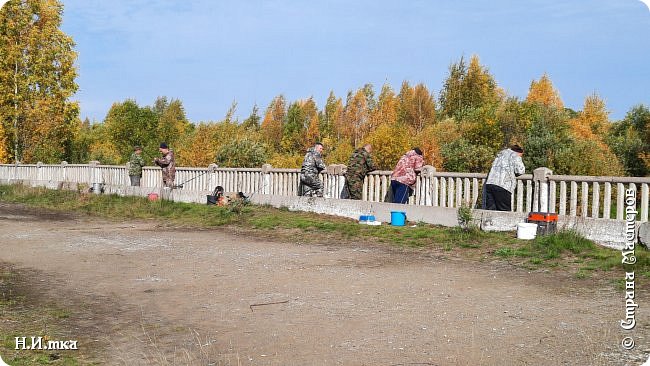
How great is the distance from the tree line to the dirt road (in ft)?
60.9

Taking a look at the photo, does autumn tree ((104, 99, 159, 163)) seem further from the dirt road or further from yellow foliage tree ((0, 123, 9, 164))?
the dirt road

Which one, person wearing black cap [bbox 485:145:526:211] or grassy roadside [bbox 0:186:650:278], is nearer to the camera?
grassy roadside [bbox 0:186:650:278]

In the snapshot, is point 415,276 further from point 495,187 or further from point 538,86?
point 538,86

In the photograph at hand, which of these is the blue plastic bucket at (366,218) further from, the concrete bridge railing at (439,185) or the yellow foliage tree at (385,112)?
the yellow foliage tree at (385,112)

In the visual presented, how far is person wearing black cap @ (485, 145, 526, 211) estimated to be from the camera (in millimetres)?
13797

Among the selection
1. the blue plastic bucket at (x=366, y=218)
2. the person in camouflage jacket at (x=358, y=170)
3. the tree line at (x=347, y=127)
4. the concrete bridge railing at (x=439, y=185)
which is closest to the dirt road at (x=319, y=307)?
the blue plastic bucket at (x=366, y=218)

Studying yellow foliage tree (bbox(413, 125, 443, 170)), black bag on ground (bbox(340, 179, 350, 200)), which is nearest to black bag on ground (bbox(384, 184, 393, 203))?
black bag on ground (bbox(340, 179, 350, 200))

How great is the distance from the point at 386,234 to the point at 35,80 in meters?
35.7

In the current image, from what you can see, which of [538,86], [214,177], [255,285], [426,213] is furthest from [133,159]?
[538,86]

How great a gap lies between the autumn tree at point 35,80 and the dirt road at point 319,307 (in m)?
33.5

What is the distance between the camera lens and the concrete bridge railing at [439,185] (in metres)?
12.0

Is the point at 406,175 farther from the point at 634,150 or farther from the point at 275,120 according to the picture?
the point at 275,120

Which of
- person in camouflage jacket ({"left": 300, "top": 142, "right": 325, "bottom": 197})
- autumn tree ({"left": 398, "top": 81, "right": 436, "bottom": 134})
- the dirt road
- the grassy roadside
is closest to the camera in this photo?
the dirt road

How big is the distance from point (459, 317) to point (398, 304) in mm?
888
